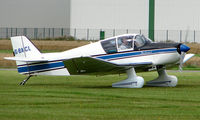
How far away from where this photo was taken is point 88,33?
58.8 metres

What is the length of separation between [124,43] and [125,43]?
0.14 ft

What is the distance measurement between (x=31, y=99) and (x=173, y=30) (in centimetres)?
4240

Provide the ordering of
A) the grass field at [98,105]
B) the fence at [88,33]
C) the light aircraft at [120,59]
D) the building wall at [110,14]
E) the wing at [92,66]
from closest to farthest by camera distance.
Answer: the grass field at [98,105] → the wing at [92,66] → the light aircraft at [120,59] → the building wall at [110,14] → the fence at [88,33]

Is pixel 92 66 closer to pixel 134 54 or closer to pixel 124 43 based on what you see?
pixel 124 43

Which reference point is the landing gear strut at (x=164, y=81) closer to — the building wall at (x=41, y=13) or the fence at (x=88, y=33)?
the fence at (x=88, y=33)

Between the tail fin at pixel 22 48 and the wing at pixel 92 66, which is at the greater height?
the tail fin at pixel 22 48

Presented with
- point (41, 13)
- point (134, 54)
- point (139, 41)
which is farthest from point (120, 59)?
point (41, 13)

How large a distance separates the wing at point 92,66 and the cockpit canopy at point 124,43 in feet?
2.36

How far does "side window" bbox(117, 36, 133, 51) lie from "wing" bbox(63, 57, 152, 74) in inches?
28.9

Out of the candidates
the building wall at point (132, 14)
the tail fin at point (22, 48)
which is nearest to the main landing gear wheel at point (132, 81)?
the tail fin at point (22, 48)

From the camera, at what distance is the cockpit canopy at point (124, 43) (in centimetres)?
1969

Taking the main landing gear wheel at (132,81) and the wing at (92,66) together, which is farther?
the main landing gear wheel at (132,81)

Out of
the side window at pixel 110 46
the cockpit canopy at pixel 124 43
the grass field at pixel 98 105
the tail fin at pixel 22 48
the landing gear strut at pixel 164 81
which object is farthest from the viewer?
the tail fin at pixel 22 48

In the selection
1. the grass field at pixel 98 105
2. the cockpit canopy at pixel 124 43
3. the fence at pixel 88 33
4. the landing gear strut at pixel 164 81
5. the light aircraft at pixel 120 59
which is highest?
the cockpit canopy at pixel 124 43
